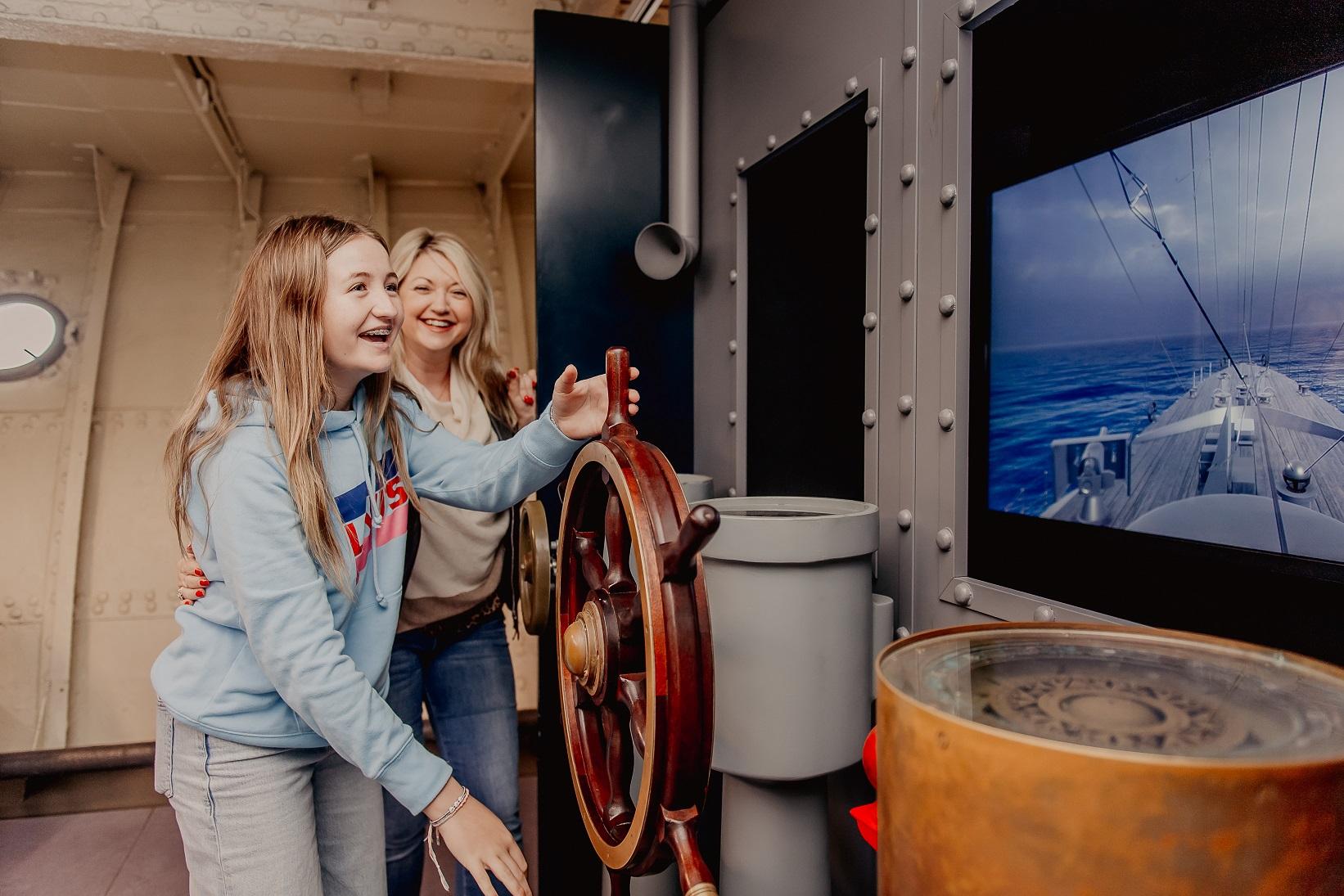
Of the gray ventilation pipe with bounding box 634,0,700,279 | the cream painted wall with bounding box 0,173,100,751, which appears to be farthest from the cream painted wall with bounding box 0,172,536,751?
the gray ventilation pipe with bounding box 634,0,700,279

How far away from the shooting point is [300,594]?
3.52ft

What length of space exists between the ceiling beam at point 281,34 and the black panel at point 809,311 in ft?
3.90

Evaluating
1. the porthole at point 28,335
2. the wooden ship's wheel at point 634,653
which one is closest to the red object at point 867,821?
the wooden ship's wheel at point 634,653

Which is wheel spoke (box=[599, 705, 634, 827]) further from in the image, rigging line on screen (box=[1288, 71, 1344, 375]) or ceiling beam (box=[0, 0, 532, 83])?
ceiling beam (box=[0, 0, 532, 83])

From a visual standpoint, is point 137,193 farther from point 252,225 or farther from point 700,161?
point 700,161

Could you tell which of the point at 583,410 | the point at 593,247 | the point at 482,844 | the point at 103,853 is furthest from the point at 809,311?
the point at 103,853

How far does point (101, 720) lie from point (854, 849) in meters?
3.43

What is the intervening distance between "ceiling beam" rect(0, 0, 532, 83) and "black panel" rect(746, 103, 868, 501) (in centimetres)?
119

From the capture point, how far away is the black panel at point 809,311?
1.49 meters

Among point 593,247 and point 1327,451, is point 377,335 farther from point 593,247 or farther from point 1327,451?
point 1327,451

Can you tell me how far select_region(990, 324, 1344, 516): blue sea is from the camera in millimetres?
754

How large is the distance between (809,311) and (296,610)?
1099mm

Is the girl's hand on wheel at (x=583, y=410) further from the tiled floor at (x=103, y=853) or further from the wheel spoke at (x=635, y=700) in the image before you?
the tiled floor at (x=103, y=853)

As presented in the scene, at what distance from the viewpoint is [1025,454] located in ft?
3.56
